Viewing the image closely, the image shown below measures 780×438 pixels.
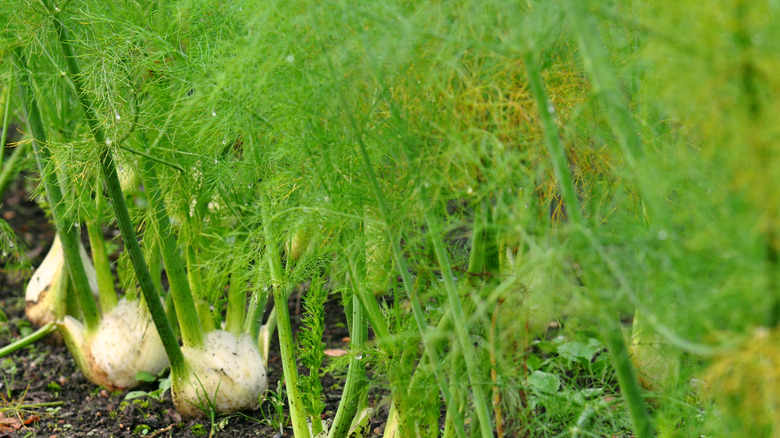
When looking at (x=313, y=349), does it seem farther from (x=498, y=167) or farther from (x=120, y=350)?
(x=120, y=350)

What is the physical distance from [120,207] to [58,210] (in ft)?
2.03

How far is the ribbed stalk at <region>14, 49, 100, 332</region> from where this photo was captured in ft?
7.25

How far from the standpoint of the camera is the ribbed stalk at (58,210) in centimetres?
221

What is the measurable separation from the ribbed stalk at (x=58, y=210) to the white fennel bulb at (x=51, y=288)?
0.19 m

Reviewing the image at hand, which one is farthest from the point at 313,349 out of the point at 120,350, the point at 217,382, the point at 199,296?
the point at 120,350

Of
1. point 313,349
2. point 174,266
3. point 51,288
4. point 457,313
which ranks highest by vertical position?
point 457,313

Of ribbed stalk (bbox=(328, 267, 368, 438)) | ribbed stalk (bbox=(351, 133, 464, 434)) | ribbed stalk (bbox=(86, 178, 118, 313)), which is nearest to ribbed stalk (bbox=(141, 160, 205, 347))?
ribbed stalk (bbox=(86, 178, 118, 313))

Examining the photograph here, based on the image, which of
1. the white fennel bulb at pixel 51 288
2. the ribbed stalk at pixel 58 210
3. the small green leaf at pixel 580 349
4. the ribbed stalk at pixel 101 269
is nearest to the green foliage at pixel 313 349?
the small green leaf at pixel 580 349

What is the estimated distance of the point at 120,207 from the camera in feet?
6.19

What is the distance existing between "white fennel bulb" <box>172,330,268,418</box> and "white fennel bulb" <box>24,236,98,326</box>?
2.53 feet

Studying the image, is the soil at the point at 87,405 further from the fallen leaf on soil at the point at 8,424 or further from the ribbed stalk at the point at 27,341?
the ribbed stalk at the point at 27,341

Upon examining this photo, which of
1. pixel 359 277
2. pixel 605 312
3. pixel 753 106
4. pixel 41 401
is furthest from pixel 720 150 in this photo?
pixel 41 401

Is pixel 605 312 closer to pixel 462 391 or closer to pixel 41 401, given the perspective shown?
pixel 462 391

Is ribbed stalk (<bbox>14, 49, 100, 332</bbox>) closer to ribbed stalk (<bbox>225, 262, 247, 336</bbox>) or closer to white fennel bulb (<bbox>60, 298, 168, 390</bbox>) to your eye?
white fennel bulb (<bbox>60, 298, 168, 390</bbox>)
